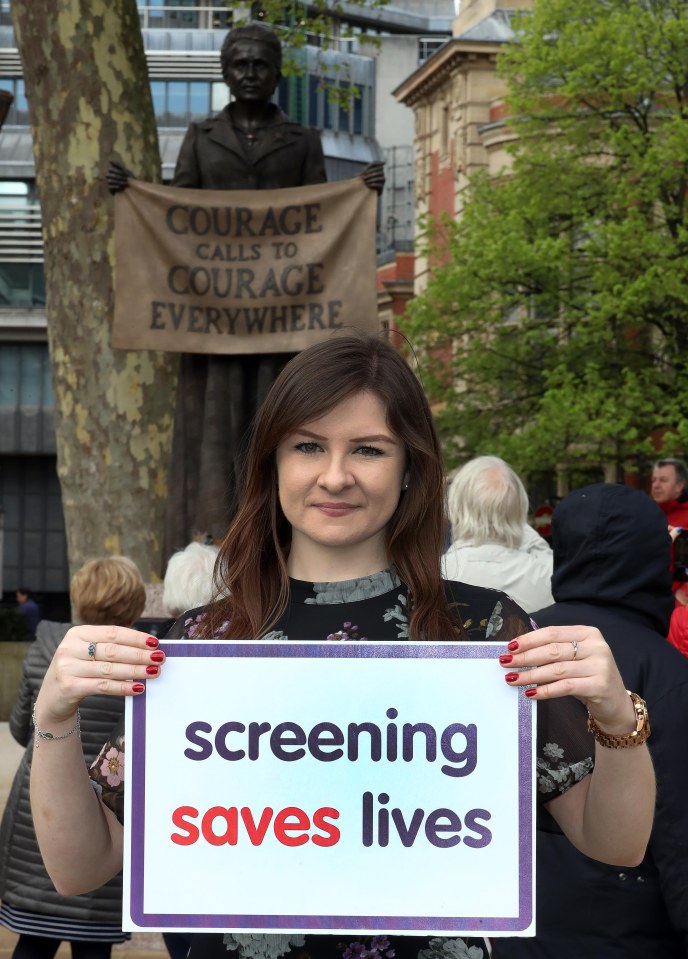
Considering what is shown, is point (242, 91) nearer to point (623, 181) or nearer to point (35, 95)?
point (35, 95)

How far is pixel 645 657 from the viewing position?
3.66 m

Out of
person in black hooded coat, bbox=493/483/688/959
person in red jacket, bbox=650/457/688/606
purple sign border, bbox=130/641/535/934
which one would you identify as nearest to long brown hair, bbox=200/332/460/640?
purple sign border, bbox=130/641/535/934

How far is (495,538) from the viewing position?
5.51 m

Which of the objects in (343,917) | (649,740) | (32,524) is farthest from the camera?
(32,524)

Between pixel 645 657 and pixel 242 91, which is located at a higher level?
pixel 242 91

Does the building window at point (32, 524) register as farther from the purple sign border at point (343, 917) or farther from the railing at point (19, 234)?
the purple sign border at point (343, 917)

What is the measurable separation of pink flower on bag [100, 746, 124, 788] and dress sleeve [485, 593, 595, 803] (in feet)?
2.20

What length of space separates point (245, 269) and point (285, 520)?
5437mm

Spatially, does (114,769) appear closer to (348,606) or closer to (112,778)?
(112,778)

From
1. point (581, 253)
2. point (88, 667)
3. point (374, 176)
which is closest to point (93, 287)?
point (374, 176)

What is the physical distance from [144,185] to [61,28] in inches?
61.6

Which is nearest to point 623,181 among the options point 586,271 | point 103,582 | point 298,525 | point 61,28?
point 586,271

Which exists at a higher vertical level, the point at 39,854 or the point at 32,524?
the point at 39,854

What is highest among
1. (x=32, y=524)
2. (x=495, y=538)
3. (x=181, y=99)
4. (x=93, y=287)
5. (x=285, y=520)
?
(x=181, y=99)
